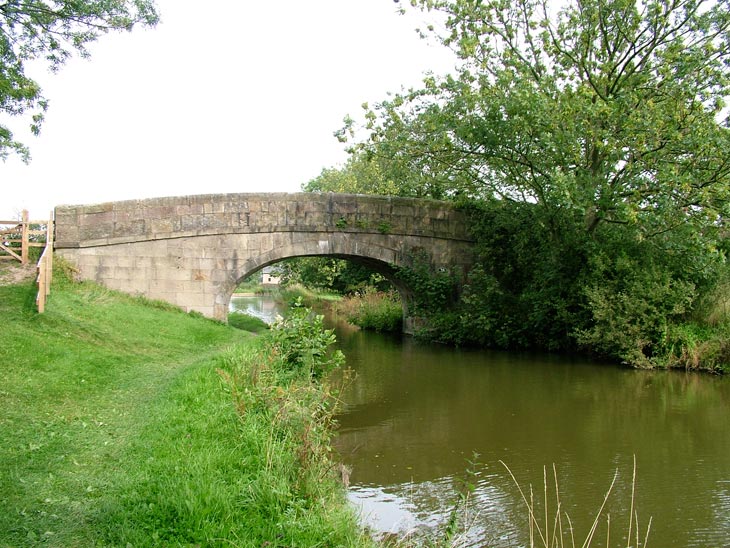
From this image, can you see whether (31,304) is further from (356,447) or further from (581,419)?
(581,419)

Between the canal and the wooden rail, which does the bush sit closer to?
the canal

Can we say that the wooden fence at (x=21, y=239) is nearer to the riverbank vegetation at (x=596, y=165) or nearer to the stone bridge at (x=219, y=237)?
the stone bridge at (x=219, y=237)

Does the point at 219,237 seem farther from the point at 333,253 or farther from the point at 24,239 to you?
the point at 24,239

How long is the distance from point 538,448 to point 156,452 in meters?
3.59

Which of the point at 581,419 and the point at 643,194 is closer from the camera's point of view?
the point at 581,419

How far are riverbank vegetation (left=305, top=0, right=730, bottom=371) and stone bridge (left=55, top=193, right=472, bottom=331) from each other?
4.46 ft

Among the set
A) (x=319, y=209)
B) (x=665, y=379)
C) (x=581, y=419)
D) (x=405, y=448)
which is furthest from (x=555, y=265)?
(x=405, y=448)

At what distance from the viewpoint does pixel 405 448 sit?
6332 mm

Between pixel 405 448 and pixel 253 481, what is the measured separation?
268 centimetres

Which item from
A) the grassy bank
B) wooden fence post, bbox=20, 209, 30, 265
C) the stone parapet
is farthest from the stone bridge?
the grassy bank

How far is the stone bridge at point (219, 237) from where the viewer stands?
42.3ft

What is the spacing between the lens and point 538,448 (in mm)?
6254

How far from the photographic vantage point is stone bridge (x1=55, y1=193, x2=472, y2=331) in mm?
12906

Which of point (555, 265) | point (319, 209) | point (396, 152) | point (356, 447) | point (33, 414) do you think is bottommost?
point (356, 447)
